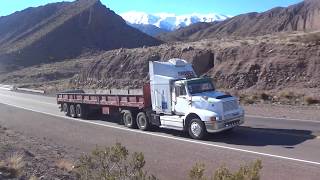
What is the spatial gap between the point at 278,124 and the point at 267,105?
8843mm

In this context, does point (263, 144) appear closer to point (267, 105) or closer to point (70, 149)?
point (70, 149)

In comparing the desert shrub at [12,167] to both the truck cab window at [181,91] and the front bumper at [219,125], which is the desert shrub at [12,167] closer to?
the front bumper at [219,125]

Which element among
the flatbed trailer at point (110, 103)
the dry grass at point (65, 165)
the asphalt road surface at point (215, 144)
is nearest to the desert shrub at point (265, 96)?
the asphalt road surface at point (215, 144)

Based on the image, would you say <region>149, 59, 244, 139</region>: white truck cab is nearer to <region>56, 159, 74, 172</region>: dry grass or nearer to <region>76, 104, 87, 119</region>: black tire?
<region>56, 159, 74, 172</region>: dry grass

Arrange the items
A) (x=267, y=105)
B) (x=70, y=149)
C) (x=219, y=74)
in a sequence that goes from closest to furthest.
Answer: (x=70, y=149), (x=267, y=105), (x=219, y=74)

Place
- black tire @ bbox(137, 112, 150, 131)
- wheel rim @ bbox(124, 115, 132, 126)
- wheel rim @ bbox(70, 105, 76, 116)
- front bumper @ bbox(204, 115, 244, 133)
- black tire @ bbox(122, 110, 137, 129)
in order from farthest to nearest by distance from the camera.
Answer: wheel rim @ bbox(70, 105, 76, 116) < wheel rim @ bbox(124, 115, 132, 126) < black tire @ bbox(122, 110, 137, 129) < black tire @ bbox(137, 112, 150, 131) < front bumper @ bbox(204, 115, 244, 133)

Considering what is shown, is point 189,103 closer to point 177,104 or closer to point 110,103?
point 177,104

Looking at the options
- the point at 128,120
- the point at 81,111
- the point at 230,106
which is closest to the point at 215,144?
the point at 230,106

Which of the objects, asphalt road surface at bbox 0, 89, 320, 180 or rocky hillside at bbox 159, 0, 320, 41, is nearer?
asphalt road surface at bbox 0, 89, 320, 180

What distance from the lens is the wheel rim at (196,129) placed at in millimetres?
18955

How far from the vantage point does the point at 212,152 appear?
16.5m

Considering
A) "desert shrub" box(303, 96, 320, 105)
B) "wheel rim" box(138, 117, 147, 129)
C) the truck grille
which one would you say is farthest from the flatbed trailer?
"desert shrub" box(303, 96, 320, 105)

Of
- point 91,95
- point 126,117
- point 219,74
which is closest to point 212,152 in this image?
point 126,117

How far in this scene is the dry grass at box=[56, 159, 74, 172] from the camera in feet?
48.6
